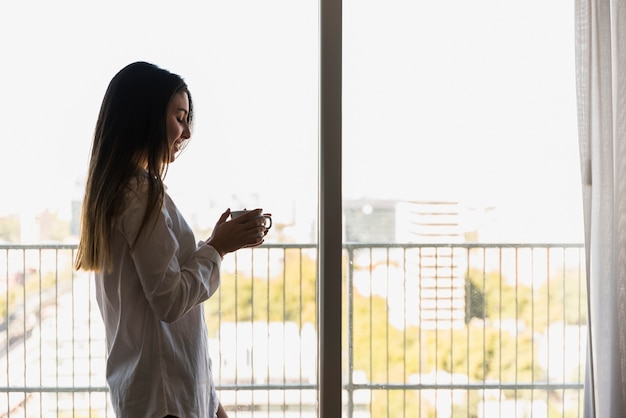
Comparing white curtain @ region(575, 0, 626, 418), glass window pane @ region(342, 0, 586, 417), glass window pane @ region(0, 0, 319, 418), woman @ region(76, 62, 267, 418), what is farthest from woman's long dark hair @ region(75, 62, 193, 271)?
white curtain @ region(575, 0, 626, 418)

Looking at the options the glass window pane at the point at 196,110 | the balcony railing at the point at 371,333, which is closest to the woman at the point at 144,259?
the glass window pane at the point at 196,110

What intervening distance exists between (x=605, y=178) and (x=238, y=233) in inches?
55.6

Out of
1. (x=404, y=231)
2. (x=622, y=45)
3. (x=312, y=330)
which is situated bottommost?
(x=312, y=330)

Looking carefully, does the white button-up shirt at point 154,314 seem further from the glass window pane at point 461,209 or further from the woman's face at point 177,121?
the glass window pane at point 461,209

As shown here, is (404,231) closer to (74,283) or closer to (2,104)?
(74,283)

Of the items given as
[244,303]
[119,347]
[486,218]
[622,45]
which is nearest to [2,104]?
[244,303]

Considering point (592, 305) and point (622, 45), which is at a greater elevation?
point (622, 45)

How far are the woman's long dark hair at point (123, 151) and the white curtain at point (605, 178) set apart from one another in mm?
1516

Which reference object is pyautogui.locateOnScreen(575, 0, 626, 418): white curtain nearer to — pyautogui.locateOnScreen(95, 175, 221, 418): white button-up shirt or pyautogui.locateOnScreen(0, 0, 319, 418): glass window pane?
pyautogui.locateOnScreen(0, 0, 319, 418): glass window pane

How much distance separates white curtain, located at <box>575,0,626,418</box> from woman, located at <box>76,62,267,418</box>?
1.47 metres

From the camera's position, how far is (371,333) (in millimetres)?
2586

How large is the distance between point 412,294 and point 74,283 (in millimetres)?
1274

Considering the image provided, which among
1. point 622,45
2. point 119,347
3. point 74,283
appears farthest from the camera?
point 74,283

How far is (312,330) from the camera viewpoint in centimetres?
259
